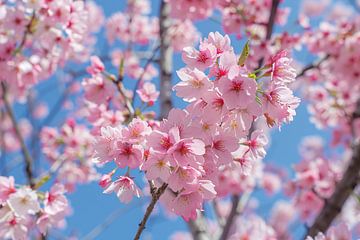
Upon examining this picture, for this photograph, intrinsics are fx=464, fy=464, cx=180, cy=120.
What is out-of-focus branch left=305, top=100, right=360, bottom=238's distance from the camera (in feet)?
8.79

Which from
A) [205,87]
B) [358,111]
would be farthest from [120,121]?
[358,111]

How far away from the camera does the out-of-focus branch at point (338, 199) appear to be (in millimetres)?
2678

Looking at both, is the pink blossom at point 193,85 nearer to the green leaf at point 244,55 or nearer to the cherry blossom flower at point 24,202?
the green leaf at point 244,55

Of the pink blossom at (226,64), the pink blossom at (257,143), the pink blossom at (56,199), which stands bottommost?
the pink blossom at (56,199)

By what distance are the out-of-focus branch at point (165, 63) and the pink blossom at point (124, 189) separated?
4.81ft

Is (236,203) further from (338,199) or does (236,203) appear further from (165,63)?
(165,63)

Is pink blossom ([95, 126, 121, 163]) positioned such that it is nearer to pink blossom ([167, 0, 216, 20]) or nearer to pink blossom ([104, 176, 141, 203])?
pink blossom ([104, 176, 141, 203])

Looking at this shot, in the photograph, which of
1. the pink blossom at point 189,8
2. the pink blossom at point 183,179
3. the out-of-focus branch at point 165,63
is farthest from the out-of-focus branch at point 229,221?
the pink blossom at point 183,179

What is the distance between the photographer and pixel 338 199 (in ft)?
9.28

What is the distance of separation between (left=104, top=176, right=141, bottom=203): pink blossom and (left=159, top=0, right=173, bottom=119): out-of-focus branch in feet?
4.81

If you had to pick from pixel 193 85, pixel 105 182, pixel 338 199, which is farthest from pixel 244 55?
pixel 338 199

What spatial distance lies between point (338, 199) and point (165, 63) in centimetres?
154

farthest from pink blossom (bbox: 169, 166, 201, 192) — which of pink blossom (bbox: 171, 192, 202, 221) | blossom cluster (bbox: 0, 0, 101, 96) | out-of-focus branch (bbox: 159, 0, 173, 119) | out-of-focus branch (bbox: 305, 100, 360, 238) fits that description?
blossom cluster (bbox: 0, 0, 101, 96)

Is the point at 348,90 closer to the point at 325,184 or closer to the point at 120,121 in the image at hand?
the point at 325,184
